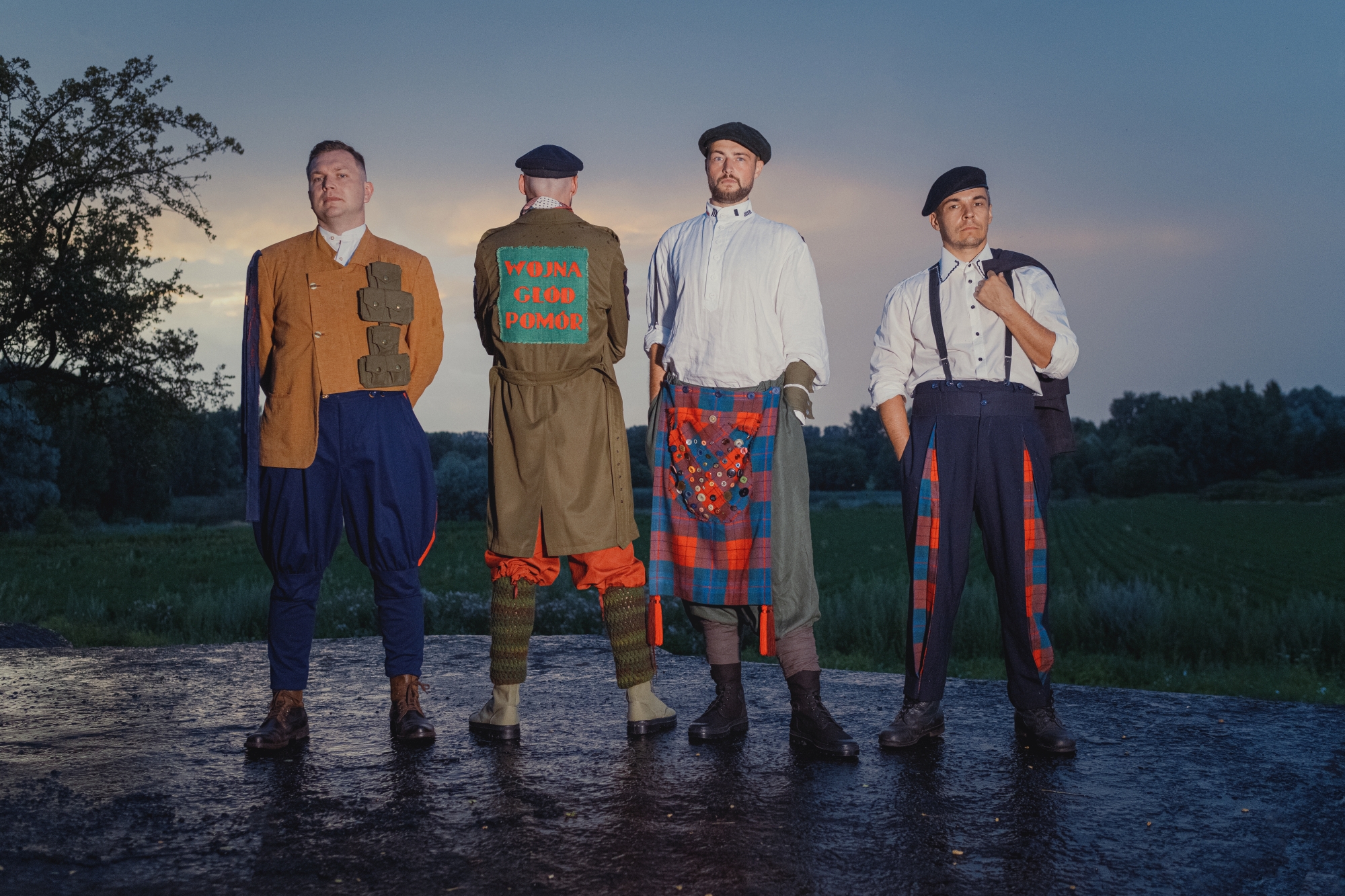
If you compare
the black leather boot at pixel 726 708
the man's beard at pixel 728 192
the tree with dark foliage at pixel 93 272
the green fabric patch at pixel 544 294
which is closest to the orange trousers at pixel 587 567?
the black leather boot at pixel 726 708

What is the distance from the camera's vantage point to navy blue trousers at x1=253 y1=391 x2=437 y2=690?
427 cm

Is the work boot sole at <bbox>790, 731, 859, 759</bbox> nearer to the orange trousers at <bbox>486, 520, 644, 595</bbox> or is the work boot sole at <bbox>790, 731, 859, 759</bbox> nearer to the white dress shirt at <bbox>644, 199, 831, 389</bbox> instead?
the orange trousers at <bbox>486, 520, 644, 595</bbox>

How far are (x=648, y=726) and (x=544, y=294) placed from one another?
6.00ft

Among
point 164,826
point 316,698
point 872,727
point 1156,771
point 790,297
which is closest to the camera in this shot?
point 164,826

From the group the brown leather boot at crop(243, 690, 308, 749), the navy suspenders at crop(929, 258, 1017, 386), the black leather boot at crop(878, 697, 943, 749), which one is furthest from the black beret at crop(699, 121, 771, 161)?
the brown leather boot at crop(243, 690, 308, 749)

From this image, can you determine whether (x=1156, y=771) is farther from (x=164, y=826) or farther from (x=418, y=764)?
(x=164, y=826)

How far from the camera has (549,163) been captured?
4.29 m

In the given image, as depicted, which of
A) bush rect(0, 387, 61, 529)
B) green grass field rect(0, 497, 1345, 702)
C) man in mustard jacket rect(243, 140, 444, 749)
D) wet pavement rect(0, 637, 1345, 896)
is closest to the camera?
wet pavement rect(0, 637, 1345, 896)

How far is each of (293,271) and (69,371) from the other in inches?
779

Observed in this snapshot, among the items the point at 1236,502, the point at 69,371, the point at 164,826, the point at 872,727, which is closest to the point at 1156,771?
the point at 872,727

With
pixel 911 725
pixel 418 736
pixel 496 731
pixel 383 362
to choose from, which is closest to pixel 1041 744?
pixel 911 725

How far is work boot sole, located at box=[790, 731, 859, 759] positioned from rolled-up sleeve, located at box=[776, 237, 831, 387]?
4.67 feet

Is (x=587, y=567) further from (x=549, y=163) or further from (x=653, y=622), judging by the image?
(x=549, y=163)

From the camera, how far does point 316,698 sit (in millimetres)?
5145
